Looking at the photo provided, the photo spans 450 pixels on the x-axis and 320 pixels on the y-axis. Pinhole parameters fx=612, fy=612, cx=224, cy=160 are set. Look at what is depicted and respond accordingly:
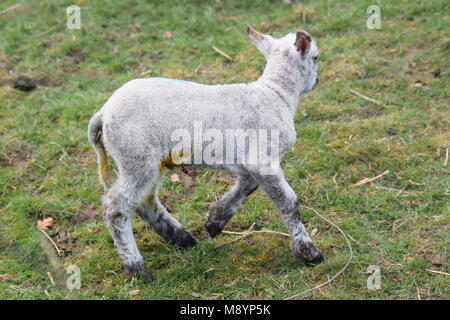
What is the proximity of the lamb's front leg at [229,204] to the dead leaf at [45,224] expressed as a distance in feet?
5.55

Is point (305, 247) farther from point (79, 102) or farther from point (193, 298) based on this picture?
point (79, 102)

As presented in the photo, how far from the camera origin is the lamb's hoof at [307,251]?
538cm

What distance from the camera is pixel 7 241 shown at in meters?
6.06

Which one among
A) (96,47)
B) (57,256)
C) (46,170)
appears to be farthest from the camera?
(96,47)

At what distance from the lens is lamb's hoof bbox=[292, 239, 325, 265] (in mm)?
5379

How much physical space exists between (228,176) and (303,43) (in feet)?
6.35

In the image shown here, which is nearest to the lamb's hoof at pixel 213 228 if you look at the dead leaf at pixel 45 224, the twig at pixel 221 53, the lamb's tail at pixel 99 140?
the lamb's tail at pixel 99 140

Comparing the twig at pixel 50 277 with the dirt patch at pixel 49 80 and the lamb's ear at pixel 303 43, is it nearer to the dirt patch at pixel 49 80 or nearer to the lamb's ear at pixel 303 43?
the lamb's ear at pixel 303 43

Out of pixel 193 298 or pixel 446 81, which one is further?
pixel 446 81

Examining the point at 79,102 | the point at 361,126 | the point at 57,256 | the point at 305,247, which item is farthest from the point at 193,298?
the point at 79,102

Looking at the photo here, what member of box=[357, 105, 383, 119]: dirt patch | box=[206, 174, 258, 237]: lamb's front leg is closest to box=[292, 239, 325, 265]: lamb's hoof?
box=[206, 174, 258, 237]: lamb's front leg

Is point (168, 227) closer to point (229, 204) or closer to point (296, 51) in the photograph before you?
point (229, 204)

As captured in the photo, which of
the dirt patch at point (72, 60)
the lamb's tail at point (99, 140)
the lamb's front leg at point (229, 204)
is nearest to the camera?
the lamb's tail at point (99, 140)

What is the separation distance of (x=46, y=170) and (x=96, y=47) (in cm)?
313
